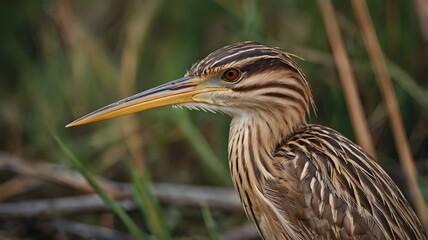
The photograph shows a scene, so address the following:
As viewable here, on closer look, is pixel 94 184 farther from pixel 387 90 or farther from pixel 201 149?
pixel 387 90

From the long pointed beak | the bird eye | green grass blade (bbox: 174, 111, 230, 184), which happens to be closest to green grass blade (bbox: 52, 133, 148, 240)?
the long pointed beak

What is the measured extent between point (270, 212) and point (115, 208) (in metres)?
0.60

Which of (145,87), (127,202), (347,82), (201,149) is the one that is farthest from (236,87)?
(145,87)

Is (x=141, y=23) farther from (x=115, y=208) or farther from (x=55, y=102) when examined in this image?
(x=115, y=208)

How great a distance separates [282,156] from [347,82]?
98 centimetres

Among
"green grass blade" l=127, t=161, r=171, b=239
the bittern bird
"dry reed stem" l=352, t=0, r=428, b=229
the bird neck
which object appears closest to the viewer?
the bittern bird

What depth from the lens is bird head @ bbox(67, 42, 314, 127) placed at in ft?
12.9

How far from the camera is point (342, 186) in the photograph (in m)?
3.95

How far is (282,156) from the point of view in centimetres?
405

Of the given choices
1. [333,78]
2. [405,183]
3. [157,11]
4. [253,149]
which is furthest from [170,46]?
[253,149]

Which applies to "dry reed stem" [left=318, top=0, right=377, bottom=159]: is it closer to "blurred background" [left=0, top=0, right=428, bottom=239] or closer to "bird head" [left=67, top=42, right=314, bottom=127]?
"blurred background" [left=0, top=0, right=428, bottom=239]

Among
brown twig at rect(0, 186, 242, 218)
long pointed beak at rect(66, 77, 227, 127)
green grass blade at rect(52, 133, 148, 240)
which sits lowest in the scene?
brown twig at rect(0, 186, 242, 218)

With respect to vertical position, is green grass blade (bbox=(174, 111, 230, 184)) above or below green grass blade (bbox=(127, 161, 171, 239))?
above

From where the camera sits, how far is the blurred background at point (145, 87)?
5441 millimetres
